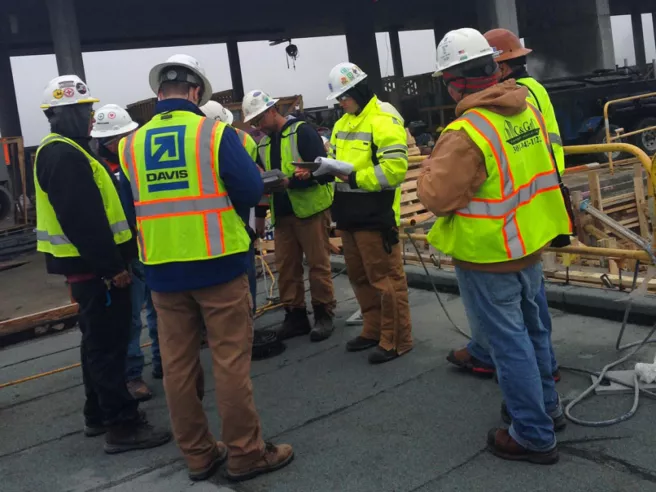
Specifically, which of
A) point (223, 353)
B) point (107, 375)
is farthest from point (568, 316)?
point (107, 375)

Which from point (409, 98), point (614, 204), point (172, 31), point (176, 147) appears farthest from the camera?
point (409, 98)

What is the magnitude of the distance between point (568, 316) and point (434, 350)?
113 cm

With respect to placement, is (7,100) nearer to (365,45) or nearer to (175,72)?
(365,45)

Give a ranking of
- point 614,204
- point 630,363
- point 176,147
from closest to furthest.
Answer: point 176,147, point 630,363, point 614,204

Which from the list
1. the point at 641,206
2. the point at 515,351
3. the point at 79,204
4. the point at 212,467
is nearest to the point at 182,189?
the point at 79,204

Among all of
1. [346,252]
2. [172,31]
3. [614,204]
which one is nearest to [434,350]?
[346,252]

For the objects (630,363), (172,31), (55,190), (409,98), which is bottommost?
(630,363)

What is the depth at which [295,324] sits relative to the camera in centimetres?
538

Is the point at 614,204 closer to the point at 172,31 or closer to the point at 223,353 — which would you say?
the point at 223,353

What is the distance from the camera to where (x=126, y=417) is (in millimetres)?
3656

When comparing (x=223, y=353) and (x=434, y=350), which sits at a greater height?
(x=223, y=353)

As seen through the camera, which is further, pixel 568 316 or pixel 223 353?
pixel 568 316

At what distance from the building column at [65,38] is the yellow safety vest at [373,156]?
13130 mm

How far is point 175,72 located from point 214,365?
1.40 m
